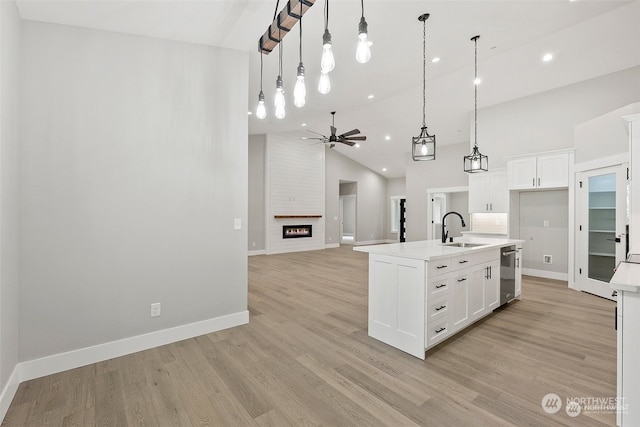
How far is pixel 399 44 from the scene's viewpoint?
3889mm

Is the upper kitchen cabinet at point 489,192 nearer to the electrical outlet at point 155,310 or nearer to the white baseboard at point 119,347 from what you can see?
the white baseboard at point 119,347

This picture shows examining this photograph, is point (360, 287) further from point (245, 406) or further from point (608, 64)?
point (608, 64)

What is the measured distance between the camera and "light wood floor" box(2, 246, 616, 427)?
5.89 ft

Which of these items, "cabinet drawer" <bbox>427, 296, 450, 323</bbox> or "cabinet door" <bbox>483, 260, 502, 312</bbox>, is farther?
"cabinet door" <bbox>483, 260, 502, 312</bbox>

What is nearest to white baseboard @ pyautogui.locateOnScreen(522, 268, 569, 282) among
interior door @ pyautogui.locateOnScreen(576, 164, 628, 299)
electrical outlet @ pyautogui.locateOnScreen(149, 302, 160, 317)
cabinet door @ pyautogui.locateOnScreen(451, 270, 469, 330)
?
interior door @ pyautogui.locateOnScreen(576, 164, 628, 299)

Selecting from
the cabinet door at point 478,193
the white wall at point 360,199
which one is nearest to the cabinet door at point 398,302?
the cabinet door at point 478,193

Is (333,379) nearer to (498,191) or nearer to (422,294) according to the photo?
(422,294)

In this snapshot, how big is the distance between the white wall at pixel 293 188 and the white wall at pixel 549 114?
5.15m

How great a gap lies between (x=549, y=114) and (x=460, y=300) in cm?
470

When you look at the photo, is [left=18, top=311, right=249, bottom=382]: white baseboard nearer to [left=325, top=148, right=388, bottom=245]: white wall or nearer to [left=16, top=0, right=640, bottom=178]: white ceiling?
[left=16, top=0, right=640, bottom=178]: white ceiling

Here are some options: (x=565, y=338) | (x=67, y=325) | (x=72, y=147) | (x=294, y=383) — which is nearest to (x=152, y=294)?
(x=67, y=325)

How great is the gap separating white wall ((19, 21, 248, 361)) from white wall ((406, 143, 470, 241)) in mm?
7111

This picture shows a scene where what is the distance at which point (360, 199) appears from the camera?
11719mm

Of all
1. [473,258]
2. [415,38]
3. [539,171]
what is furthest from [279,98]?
[539,171]
